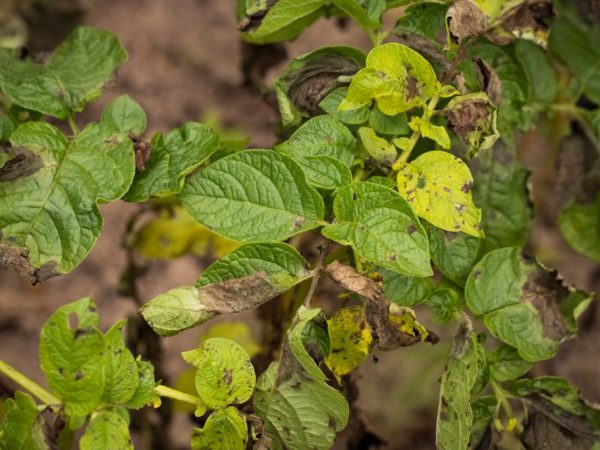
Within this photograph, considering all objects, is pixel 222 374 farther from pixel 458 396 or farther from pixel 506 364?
pixel 506 364

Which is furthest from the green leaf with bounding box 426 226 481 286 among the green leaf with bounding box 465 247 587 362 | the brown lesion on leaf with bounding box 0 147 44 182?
the brown lesion on leaf with bounding box 0 147 44 182

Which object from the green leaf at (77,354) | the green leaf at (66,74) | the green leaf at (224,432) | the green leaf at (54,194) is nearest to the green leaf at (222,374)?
the green leaf at (224,432)

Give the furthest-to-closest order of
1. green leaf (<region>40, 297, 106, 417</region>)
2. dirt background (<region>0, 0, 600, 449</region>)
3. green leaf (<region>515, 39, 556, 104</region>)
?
dirt background (<region>0, 0, 600, 449</region>) → green leaf (<region>515, 39, 556, 104</region>) → green leaf (<region>40, 297, 106, 417</region>)

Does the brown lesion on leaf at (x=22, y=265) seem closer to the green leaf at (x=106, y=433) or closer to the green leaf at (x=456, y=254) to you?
the green leaf at (x=106, y=433)

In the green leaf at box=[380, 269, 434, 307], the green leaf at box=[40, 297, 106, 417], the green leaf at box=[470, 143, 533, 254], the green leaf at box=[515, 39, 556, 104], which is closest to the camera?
the green leaf at box=[40, 297, 106, 417]

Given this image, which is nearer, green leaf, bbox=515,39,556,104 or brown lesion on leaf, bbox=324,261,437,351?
brown lesion on leaf, bbox=324,261,437,351

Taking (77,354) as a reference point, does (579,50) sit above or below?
above

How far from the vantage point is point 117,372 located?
0.90 meters

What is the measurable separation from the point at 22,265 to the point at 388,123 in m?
0.54

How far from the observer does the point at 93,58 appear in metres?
1.26

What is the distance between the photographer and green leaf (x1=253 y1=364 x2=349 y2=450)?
0.95m

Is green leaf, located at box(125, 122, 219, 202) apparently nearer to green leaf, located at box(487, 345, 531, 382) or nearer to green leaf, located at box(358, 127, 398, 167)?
green leaf, located at box(358, 127, 398, 167)

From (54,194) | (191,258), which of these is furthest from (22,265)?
(191,258)

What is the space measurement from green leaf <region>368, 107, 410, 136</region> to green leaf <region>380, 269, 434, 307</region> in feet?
0.67
